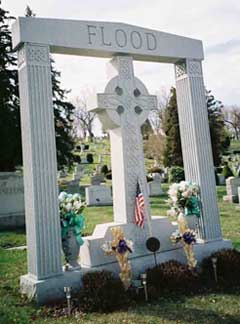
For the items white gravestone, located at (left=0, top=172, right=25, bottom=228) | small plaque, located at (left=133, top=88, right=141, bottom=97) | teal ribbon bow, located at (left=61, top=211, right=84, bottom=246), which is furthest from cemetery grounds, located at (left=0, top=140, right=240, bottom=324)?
white gravestone, located at (left=0, top=172, right=25, bottom=228)

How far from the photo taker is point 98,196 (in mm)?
18812

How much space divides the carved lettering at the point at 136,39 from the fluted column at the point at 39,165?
5.93 ft

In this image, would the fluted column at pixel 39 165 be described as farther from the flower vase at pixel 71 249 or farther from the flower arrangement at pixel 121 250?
the flower arrangement at pixel 121 250

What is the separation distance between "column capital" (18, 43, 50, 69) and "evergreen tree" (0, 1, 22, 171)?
13.6m

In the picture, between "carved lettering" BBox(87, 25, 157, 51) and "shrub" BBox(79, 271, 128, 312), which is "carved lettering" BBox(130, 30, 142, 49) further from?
"shrub" BBox(79, 271, 128, 312)

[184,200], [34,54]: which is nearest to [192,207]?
[184,200]

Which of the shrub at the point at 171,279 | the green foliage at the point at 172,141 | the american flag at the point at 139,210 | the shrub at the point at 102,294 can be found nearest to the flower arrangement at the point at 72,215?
the shrub at the point at 102,294

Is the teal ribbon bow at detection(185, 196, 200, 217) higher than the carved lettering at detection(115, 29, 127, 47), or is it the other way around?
the carved lettering at detection(115, 29, 127, 47)

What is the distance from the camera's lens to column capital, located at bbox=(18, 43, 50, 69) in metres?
5.76

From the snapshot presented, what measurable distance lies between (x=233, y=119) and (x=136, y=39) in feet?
269

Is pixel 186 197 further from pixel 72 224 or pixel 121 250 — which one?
pixel 72 224

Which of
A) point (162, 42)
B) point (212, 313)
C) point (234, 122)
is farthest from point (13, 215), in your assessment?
point (234, 122)

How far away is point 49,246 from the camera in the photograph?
5559 mm

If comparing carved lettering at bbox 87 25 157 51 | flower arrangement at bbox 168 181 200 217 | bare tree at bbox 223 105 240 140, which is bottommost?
flower arrangement at bbox 168 181 200 217
